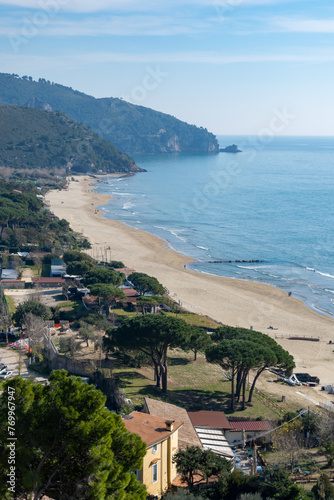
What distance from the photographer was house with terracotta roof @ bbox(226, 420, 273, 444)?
2295 centimetres

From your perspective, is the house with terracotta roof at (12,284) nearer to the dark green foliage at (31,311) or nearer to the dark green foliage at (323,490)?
the dark green foliage at (31,311)

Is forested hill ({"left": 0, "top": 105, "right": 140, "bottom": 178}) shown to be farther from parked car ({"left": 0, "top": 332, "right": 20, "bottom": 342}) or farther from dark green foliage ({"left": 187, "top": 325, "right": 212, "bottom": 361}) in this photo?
dark green foliage ({"left": 187, "top": 325, "right": 212, "bottom": 361})

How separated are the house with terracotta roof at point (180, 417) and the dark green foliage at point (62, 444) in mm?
7910

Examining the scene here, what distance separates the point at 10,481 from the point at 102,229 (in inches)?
2748

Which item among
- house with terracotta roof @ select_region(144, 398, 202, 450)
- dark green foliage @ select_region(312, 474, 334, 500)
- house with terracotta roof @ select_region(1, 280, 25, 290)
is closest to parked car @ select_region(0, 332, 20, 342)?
house with terracotta roof @ select_region(1, 280, 25, 290)

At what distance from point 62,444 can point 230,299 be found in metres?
40.2

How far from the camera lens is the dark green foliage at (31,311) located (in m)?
35.6

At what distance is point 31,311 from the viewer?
3638 cm

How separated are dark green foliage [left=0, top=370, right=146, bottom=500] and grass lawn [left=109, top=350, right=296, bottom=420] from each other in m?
13.2

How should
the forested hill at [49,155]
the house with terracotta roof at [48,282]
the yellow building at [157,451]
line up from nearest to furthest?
1. the yellow building at [157,451]
2. the house with terracotta roof at [48,282]
3. the forested hill at [49,155]

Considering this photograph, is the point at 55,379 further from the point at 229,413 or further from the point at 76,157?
the point at 76,157

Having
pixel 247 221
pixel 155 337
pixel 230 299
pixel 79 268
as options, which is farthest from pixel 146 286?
pixel 247 221

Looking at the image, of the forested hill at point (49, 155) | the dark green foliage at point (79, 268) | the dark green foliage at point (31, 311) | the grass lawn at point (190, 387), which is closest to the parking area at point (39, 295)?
the dark green foliage at point (79, 268)

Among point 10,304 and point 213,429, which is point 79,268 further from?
point 213,429
